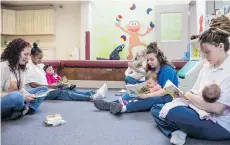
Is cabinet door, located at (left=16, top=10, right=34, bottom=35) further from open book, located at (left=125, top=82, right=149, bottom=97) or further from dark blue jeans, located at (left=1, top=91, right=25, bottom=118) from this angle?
open book, located at (left=125, top=82, right=149, bottom=97)

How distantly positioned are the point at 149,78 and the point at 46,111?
3.72 feet

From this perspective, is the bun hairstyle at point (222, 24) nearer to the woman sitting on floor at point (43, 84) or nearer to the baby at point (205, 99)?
the baby at point (205, 99)

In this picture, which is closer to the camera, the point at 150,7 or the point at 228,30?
the point at 228,30

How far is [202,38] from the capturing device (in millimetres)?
1343

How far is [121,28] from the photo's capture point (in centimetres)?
614

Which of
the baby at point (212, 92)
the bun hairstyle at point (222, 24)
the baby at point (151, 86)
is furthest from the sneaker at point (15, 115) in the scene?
the bun hairstyle at point (222, 24)

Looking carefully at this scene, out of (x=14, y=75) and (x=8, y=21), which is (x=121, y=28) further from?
(x=14, y=75)

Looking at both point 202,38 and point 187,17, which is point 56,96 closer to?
point 202,38

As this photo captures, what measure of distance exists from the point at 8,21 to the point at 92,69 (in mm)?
3247

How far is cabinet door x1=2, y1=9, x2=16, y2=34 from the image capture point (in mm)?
6164

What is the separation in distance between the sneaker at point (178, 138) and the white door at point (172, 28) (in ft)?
14.2

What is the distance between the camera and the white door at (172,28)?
17.8 ft

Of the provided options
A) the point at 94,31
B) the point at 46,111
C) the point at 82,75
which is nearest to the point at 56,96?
the point at 46,111

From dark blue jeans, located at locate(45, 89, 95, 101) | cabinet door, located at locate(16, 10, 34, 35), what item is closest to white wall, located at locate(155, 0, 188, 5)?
cabinet door, located at locate(16, 10, 34, 35)
